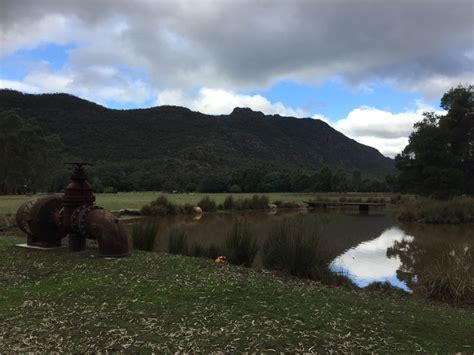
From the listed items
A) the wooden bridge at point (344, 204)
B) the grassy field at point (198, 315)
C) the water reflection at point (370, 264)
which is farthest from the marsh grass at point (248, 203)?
the grassy field at point (198, 315)

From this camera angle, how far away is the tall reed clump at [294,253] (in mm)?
9445

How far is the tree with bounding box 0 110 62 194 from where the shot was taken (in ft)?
166

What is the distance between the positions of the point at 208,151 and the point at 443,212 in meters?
60.6

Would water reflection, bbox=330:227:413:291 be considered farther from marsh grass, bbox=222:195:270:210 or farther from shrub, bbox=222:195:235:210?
marsh grass, bbox=222:195:270:210

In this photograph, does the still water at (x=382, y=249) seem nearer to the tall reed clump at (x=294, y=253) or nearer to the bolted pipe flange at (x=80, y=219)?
the tall reed clump at (x=294, y=253)

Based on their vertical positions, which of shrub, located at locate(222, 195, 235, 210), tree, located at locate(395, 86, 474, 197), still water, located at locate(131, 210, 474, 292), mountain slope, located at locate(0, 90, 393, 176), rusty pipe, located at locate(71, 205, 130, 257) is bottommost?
still water, located at locate(131, 210, 474, 292)

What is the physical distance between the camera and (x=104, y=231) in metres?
8.99

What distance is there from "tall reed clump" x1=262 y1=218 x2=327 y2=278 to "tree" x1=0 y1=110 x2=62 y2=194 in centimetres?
4744

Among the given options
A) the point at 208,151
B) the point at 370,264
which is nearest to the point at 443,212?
the point at 370,264

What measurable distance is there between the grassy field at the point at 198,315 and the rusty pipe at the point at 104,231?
91 centimetres

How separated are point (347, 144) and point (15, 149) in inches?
3413

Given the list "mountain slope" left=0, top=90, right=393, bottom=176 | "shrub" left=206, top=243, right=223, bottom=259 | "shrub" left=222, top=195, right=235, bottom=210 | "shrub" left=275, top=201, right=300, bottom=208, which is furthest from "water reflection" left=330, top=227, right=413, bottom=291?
"mountain slope" left=0, top=90, right=393, bottom=176

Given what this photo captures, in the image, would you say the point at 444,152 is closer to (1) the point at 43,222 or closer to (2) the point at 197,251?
(2) the point at 197,251

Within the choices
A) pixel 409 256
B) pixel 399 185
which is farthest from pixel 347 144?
pixel 409 256
